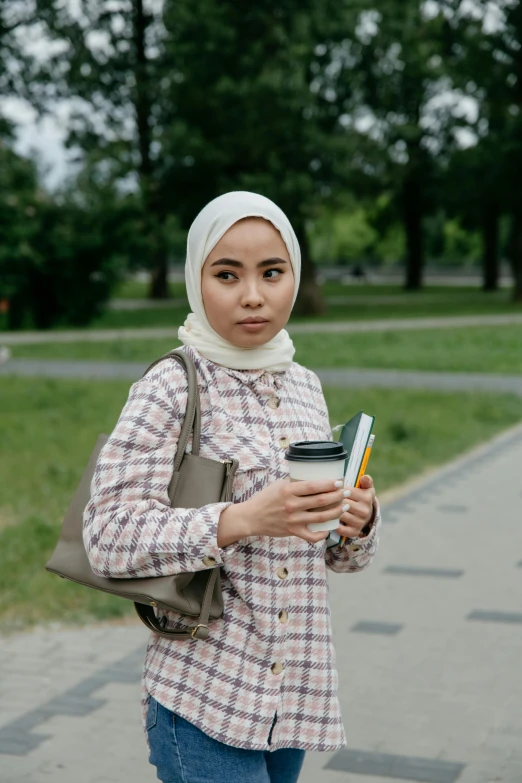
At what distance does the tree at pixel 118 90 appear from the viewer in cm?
2902

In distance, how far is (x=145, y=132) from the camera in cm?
3139

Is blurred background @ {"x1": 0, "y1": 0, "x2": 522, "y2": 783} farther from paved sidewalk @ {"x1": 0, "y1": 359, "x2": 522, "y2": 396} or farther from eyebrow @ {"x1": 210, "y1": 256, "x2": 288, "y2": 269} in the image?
eyebrow @ {"x1": 210, "y1": 256, "x2": 288, "y2": 269}

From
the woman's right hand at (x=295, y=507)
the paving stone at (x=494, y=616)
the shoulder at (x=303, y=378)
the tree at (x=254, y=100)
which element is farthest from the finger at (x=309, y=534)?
the tree at (x=254, y=100)

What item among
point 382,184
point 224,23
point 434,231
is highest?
point 224,23

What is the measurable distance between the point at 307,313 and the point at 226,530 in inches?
1101

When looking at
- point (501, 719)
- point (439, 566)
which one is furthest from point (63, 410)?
point (501, 719)

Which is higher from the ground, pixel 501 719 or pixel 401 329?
pixel 501 719

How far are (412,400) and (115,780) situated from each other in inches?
370

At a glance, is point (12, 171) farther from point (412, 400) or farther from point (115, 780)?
point (115, 780)

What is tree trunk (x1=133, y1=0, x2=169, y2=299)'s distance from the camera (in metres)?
28.5

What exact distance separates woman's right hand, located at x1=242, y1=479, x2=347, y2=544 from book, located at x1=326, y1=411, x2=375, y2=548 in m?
0.16

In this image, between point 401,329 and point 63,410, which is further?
point 401,329

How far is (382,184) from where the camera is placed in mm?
32812

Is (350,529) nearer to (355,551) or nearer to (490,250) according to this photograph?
(355,551)
